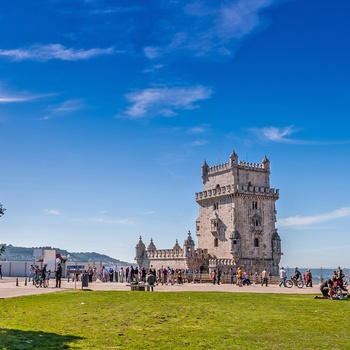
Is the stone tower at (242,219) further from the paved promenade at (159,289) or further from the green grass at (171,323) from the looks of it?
the green grass at (171,323)

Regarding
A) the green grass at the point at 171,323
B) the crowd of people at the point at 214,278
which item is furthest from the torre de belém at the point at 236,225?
the green grass at the point at 171,323

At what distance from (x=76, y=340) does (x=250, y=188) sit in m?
56.8

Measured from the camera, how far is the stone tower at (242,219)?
224 ft

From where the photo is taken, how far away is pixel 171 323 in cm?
1827

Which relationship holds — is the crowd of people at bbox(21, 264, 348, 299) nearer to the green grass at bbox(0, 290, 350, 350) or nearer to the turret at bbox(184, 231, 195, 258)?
the green grass at bbox(0, 290, 350, 350)

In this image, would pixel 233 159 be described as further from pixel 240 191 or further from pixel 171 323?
pixel 171 323

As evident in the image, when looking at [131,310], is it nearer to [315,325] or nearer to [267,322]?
[267,322]

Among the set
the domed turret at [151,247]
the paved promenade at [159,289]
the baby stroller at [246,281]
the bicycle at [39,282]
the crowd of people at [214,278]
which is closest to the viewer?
the crowd of people at [214,278]

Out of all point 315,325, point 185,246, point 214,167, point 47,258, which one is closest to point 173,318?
point 315,325

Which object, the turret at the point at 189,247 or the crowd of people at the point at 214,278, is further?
the turret at the point at 189,247

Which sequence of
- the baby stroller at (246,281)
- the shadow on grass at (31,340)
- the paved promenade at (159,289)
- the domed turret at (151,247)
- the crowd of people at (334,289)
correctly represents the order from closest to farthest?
the shadow on grass at (31,340) → the crowd of people at (334,289) → the paved promenade at (159,289) → the baby stroller at (246,281) → the domed turret at (151,247)

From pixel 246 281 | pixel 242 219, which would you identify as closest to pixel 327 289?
pixel 246 281

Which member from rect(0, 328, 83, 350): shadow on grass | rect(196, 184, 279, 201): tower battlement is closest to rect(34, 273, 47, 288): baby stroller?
rect(0, 328, 83, 350): shadow on grass

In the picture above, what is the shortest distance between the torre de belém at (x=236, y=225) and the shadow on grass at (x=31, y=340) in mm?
52264
